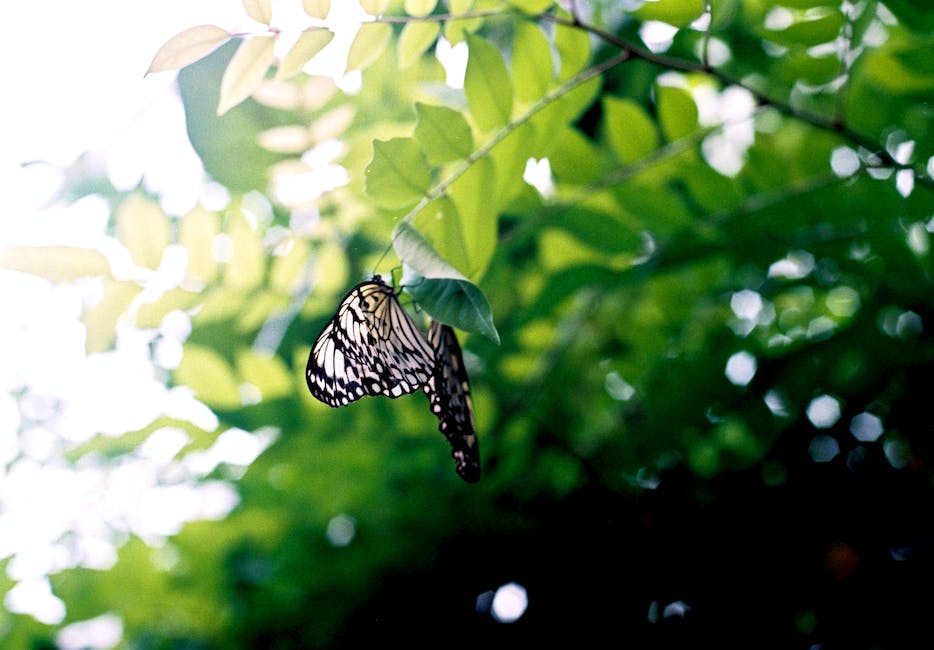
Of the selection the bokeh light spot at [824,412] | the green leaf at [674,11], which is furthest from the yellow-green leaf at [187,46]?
the bokeh light spot at [824,412]

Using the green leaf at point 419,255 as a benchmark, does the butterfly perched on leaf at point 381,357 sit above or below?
below

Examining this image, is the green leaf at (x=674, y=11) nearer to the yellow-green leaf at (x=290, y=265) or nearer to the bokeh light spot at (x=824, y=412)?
the yellow-green leaf at (x=290, y=265)

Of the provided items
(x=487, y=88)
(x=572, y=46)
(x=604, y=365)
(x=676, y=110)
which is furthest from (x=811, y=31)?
(x=604, y=365)

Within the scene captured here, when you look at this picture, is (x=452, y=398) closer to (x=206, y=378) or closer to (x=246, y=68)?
(x=246, y=68)

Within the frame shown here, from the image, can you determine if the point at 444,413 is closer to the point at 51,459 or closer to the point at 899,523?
the point at 899,523

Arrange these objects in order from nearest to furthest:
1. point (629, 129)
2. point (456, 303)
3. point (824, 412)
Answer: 1. point (456, 303)
2. point (629, 129)
3. point (824, 412)
